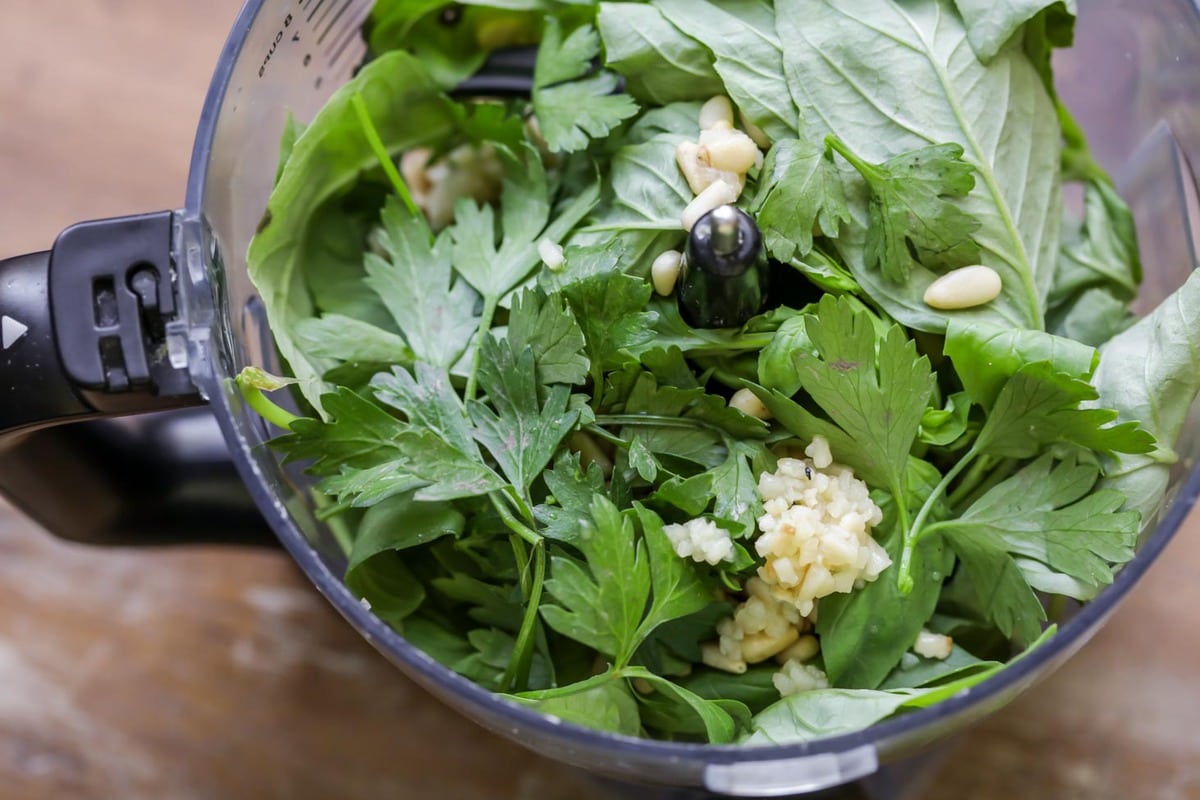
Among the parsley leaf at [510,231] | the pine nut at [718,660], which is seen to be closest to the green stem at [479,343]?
the parsley leaf at [510,231]

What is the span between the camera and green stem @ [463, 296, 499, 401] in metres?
0.69

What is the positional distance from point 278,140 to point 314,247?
0.25ft

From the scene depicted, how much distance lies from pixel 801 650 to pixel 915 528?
107 mm

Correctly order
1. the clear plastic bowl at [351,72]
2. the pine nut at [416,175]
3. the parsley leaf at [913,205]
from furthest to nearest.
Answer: the pine nut at [416,175] → the parsley leaf at [913,205] → the clear plastic bowl at [351,72]

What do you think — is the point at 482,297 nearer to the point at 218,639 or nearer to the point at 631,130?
the point at 631,130

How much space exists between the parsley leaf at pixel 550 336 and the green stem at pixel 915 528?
0.21 m

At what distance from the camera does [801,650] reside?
Result: 69 centimetres

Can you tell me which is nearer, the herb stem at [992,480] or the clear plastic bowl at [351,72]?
the clear plastic bowl at [351,72]

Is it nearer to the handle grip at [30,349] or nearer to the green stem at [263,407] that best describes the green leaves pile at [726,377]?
the green stem at [263,407]

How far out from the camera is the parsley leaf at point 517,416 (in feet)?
2.11

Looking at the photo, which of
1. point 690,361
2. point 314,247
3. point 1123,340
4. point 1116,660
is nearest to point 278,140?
point 314,247

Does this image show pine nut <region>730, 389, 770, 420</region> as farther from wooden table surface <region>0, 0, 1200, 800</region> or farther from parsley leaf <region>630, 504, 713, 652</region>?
wooden table surface <region>0, 0, 1200, 800</region>

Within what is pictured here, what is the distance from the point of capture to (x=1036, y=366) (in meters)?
0.62

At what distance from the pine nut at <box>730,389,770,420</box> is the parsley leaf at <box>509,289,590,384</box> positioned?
10 cm
